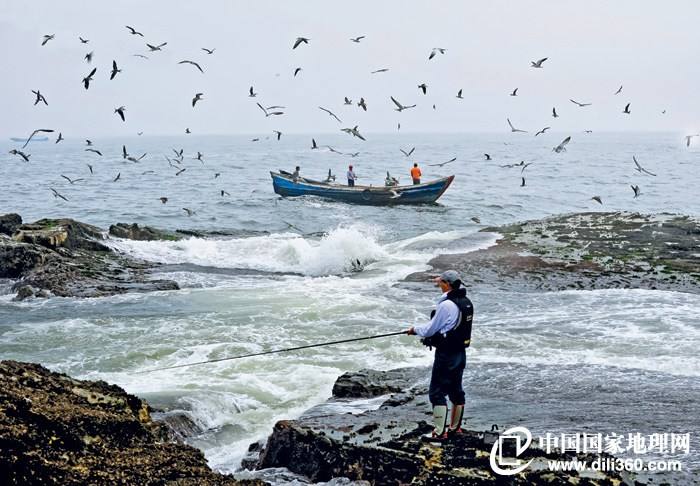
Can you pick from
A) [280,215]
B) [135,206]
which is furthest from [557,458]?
[135,206]

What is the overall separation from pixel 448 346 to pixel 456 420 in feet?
2.60

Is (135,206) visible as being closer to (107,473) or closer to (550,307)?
(550,307)

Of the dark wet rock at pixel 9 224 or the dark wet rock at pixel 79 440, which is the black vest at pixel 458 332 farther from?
the dark wet rock at pixel 9 224

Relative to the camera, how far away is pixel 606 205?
152 feet

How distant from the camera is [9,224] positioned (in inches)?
948

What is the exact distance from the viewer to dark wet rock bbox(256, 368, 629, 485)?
7035 mm

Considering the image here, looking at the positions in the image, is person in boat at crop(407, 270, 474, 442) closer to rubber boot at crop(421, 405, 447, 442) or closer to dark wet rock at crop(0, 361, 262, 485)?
rubber boot at crop(421, 405, 447, 442)

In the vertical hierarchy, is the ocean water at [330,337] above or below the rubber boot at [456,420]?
below

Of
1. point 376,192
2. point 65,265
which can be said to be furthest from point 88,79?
point 376,192

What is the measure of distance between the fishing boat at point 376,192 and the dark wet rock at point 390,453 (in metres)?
33.0

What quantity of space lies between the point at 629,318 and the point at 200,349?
848cm

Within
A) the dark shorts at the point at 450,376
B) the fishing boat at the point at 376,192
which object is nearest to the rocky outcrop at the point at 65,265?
the dark shorts at the point at 450,376

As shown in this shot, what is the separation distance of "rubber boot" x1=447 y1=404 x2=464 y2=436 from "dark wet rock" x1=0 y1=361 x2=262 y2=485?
216cm

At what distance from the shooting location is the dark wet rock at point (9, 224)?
23.8m
